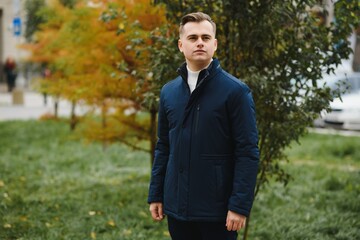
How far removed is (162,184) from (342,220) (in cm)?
363

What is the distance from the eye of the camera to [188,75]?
10.2 ft

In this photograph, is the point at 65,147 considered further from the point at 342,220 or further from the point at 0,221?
the point at 342,220

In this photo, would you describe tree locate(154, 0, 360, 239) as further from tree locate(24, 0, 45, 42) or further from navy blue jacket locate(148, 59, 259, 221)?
tree locate(24, 0, 45, 42)

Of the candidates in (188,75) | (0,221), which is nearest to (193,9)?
(188,75)

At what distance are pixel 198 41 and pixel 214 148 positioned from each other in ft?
1.86

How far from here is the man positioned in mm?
2953

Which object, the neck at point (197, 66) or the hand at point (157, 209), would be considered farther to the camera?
the hand at point (157, 209)

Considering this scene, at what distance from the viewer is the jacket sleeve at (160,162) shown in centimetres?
329

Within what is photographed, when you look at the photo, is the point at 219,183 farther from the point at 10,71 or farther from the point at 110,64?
the point at 10,71

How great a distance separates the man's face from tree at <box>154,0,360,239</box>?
154 centimetres

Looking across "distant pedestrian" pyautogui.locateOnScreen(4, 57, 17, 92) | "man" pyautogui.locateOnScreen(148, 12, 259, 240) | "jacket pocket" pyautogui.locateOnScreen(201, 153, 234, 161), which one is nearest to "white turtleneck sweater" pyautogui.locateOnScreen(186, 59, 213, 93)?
"man" pyautogui.locateOnScreen(148, 12, 259, 240)

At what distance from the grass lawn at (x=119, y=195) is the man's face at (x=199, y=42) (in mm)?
3019

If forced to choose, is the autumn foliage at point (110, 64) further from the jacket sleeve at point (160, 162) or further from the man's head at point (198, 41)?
the man's head at point (198, 41)

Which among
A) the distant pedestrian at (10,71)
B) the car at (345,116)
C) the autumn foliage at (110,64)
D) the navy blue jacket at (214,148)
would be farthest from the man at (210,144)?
the distant pedestrian at (10,71)
